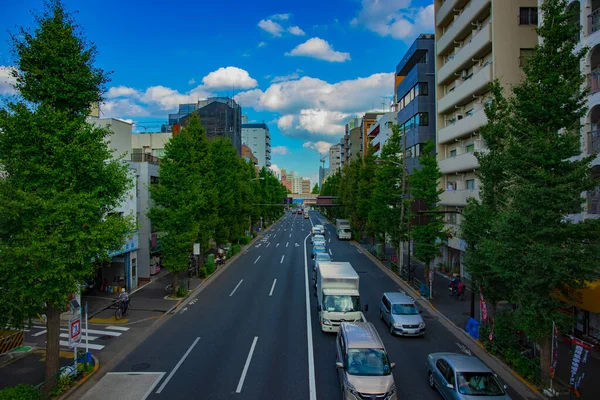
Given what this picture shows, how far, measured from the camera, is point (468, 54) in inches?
1228

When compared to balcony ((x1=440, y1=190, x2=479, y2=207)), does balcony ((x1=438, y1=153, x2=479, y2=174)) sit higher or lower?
higher

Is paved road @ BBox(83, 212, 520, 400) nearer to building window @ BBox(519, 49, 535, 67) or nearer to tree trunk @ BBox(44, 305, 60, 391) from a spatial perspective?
tree trunk @ BBox(44, 305, 60, 391)

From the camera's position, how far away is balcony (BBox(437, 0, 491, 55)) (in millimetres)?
29397

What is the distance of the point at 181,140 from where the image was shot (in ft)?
90.7

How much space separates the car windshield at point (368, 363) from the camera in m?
12.2

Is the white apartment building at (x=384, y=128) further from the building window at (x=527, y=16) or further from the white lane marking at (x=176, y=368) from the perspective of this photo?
the white lane marking at (x=176, y=368)

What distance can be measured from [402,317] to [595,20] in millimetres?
16521

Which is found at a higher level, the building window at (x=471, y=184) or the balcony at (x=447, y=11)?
the balcony at (x=447, y=11)

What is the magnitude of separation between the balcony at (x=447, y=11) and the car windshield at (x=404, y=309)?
2799 centimetres

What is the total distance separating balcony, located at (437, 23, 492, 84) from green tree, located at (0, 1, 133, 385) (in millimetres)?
26520

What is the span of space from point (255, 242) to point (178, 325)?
128ft

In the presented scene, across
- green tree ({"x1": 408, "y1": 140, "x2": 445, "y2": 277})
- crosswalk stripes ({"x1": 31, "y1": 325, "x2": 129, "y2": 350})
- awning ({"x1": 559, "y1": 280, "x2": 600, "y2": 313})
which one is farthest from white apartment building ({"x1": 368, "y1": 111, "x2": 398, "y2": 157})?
crosswalk stripes ({"x1": 31, "y1": 325, "x2": 129, "y2": 350})

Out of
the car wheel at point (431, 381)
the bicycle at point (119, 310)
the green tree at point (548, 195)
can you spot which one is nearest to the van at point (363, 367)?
the car wheel at point (431, 381)

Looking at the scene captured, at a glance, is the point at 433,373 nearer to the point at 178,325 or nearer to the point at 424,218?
the point at 178,325
